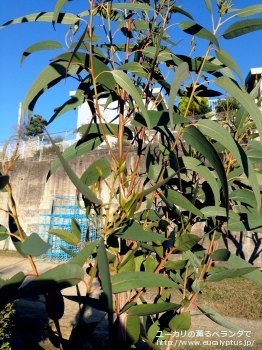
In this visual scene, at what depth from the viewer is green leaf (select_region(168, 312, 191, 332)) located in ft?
3.40

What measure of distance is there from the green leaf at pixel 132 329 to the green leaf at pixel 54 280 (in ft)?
0.78

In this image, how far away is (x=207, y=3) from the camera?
0.94 metres

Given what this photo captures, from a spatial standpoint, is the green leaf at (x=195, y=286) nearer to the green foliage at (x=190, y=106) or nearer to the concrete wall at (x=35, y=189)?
the green foliage at (x=190, y=106)

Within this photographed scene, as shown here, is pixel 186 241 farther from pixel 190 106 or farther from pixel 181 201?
pixel 190 106

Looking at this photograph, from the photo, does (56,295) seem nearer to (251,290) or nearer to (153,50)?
(153,50)

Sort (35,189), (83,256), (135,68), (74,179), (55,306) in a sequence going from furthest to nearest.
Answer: (35,189) → (135,68) → (55,306) → (83,256) → (74,179)

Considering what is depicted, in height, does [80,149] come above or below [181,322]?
above

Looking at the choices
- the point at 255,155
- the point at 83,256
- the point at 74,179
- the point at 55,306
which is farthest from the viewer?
the point at 255,155

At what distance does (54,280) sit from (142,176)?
441 millimetres

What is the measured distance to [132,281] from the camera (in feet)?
2.73

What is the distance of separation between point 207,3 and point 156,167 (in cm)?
43

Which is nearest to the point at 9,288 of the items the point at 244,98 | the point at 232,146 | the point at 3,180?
the point at 3,180

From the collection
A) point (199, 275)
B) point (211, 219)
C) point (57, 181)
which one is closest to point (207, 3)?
point (211, 219)

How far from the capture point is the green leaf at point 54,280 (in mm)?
702
